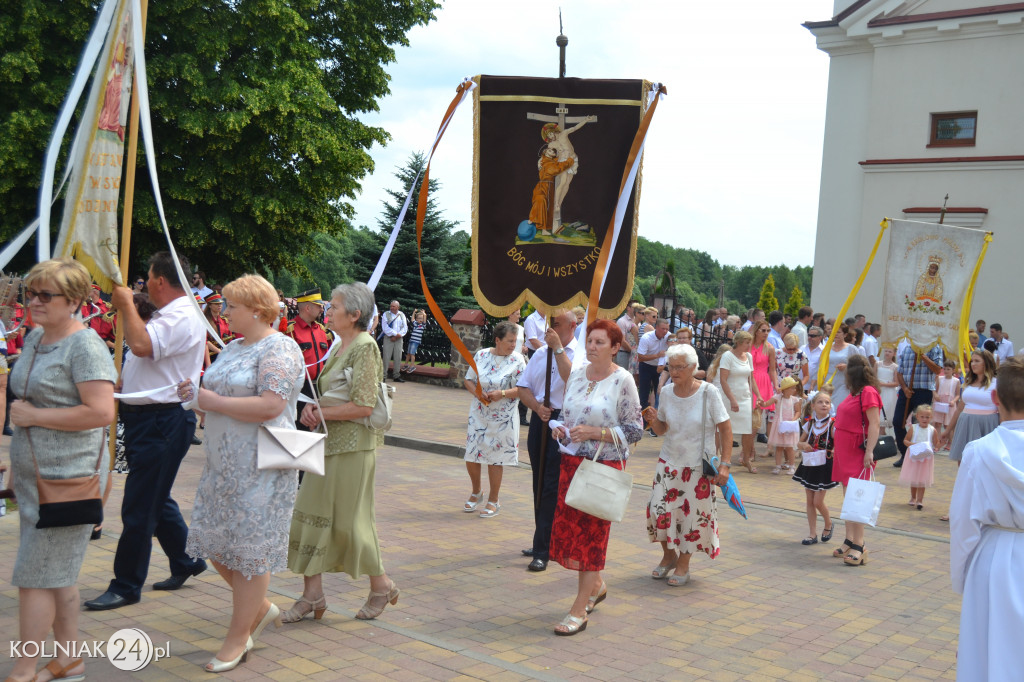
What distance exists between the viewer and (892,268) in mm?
13000

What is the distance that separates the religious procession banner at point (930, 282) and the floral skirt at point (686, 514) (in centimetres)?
700

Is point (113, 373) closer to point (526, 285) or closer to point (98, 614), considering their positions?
point (98, 614)

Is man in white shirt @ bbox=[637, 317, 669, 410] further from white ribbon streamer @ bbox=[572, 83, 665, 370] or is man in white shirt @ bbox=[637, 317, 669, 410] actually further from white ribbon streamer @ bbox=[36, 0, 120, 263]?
white ribbon streamer @ bbox=[36, 0, 120, 263]

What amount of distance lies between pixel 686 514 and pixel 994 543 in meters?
3.07

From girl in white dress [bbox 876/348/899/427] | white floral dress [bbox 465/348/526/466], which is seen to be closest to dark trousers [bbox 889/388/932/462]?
girl in white dress [bbox 876/348/899/427]

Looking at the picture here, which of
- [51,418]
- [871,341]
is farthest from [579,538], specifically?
[871,341]

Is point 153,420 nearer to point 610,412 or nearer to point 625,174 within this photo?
point 610,412

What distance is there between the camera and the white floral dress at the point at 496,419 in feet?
28.7

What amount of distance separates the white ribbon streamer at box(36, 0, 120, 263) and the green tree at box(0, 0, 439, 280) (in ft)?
56.0

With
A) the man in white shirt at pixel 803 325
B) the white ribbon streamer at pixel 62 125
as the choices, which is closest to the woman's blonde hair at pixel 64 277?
the white ribbon streamer at pixel 62 125

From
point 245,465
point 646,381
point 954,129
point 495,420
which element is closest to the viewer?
point 245,465

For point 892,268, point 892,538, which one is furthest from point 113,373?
point 892,268

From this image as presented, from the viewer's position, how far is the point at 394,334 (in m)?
21.5

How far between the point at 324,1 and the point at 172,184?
6.58 meters
